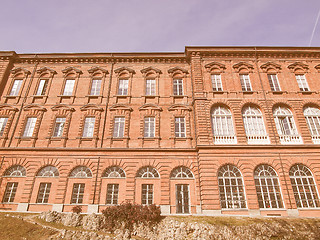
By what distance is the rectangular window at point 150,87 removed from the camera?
2053 cm

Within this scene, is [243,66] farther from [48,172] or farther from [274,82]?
[48,172]

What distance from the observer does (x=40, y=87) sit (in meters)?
20.8

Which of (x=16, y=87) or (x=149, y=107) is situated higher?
(x=16, y=87)

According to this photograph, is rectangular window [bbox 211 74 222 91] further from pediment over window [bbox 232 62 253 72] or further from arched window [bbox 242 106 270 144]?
arched window [bbox 242 106 270 144]

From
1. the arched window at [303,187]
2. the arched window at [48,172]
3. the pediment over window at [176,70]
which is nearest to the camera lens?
the arched window at [303,187]

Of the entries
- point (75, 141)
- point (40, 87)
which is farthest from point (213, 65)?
point (40, 87)

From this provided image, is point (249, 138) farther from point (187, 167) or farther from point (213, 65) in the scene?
point (213, 65)

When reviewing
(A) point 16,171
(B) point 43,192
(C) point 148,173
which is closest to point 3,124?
(A) point 16,171

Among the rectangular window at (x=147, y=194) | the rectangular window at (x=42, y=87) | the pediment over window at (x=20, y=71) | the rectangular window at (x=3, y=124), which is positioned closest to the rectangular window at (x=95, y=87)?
the rectangular window at (x=42, y=87)

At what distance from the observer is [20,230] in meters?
11.9

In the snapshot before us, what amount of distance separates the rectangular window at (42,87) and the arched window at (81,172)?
9346mm

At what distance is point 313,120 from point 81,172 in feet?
71.9

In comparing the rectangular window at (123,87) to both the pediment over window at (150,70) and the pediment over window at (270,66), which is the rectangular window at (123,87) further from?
the pediment over window at (270,66)

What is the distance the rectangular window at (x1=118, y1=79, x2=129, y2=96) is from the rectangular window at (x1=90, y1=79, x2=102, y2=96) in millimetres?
2212
